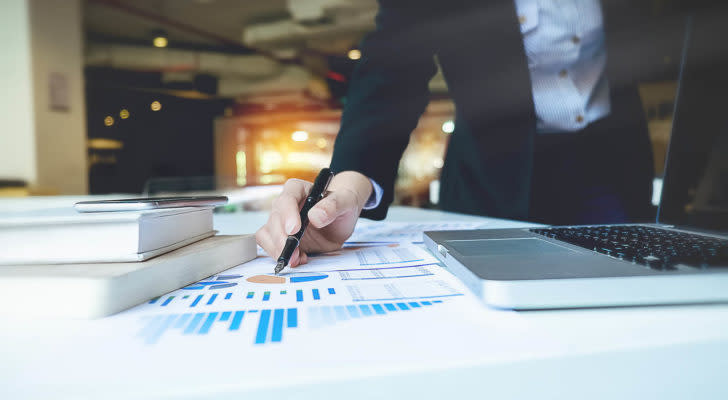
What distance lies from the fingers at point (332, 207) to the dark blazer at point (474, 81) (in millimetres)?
145

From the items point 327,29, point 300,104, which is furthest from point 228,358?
point 300,104

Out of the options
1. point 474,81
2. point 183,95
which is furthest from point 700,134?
point 183,95

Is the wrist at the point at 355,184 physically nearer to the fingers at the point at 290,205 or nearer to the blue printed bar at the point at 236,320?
the fingers at the point at 290,205

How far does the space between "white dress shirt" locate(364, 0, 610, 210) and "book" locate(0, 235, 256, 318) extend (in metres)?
1.03

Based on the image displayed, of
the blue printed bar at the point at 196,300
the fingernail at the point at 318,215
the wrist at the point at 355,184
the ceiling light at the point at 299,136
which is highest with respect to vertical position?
the ceiling light at the point at 299,136

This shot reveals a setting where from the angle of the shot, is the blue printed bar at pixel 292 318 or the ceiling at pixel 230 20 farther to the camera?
the ceiling at pixel 230 20

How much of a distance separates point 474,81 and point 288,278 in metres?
0.93

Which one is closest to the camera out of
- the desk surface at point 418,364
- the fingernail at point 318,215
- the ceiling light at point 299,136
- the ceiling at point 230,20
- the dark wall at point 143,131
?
the desk surface at point 418,364

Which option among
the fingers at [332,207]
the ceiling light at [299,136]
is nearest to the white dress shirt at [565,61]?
the fingers at [332,207]

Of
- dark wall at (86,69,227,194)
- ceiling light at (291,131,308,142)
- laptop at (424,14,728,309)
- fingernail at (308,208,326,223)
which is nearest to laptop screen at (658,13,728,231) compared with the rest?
laptop at (424,14,728,309)

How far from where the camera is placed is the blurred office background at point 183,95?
13.1 ft

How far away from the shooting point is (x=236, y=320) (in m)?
0.31

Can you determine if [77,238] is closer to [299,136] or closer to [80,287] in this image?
[80,287]

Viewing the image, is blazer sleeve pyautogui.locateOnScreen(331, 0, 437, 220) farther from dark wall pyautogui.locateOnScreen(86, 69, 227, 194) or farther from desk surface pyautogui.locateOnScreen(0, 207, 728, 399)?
dark wall pyautogui.locateOnScreen(86, 69, 227, 194)
